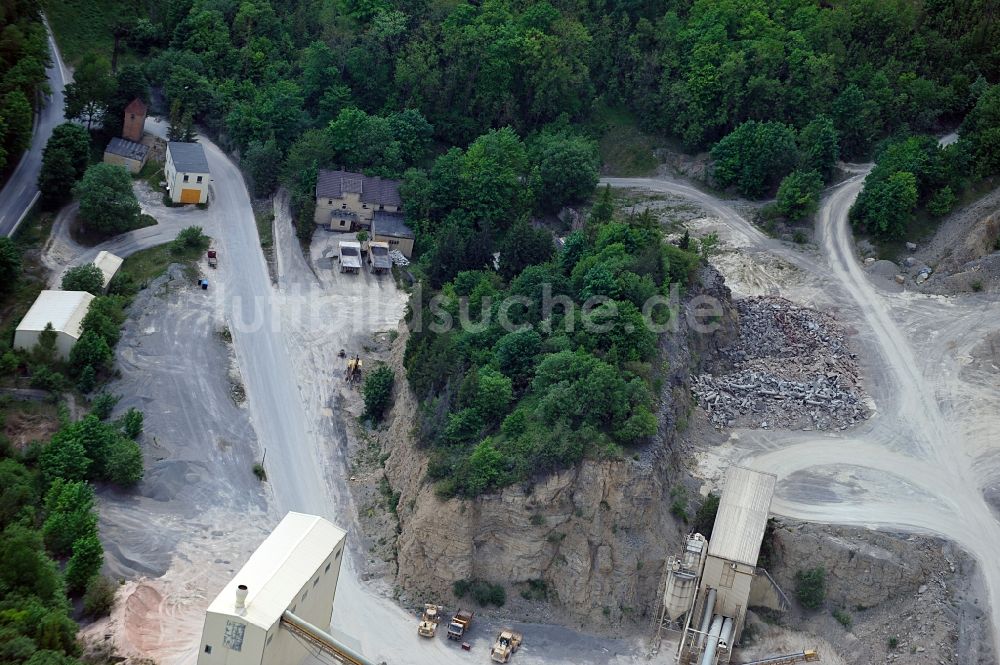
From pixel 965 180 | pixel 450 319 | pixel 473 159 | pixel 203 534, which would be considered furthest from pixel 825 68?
pixel 203 534

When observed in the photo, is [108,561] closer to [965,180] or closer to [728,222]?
[728,222]

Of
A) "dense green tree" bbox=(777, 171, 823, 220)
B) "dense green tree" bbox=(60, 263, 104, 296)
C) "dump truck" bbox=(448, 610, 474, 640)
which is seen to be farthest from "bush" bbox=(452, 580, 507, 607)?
"dense green tree" bbox=(777, 171, 823, 220)

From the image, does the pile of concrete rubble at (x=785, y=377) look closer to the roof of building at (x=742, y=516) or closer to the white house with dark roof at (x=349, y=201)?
the roof of building at (x=742, y=516)

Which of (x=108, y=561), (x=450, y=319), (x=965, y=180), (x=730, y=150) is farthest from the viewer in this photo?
(x=730, y=150)

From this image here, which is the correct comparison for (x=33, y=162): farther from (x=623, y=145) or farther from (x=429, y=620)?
(x=429, y=620)

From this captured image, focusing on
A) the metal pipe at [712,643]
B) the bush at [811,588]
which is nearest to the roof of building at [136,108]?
the metal pipe at [712,643]

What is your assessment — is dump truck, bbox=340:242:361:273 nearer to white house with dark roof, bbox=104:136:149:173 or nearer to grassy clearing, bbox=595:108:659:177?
white house with dark roof, bbox=104:136:149:173
